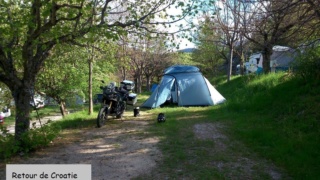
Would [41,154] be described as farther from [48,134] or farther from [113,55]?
[113,55]

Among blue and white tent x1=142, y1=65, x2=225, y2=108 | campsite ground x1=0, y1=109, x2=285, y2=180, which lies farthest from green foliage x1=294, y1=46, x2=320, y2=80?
blue and white tent x1=142, y1=65, x2=225, y2=108

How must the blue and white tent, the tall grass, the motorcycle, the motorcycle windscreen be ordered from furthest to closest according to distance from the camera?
the motorcycle windscreen < the blue and white tent < the motorcycle < the tall grass

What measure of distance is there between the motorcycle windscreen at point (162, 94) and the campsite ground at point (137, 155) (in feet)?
16.1

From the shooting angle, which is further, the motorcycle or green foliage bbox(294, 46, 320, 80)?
the motorcycle

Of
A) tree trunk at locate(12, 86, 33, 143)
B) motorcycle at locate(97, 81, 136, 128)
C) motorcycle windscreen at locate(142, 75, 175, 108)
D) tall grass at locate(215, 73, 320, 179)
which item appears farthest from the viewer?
motorcycle windscreen at locate(142, 75, 175, 108)

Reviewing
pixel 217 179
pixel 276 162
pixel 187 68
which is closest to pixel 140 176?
pixel 217 179

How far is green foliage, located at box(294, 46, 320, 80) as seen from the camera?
27.3 ft

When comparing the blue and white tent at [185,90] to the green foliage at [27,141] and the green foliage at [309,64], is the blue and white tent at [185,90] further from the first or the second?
the green foliage at [27,141]

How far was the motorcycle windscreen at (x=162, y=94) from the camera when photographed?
12.8 meters

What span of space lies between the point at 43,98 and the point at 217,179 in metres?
11.8

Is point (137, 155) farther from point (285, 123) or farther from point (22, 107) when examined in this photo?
point (285, 123)

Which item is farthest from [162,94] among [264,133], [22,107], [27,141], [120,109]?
[27,141]

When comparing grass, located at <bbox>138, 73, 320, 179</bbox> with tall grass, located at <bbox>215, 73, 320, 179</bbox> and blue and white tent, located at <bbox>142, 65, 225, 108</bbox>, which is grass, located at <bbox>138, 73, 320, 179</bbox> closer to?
tall grass, located at <bbox>215, 73, 320, 179</bbox>

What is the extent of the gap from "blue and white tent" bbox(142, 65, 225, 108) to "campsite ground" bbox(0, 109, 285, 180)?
4728 millimetres
